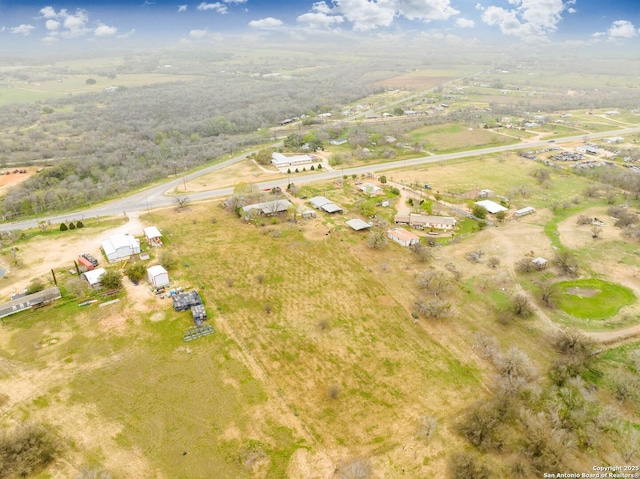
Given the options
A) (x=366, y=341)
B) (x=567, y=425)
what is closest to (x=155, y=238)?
(x=366, y=341)

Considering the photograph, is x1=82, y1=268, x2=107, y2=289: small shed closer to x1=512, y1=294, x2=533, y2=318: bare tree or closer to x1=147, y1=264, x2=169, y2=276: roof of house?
x1=147, y1=264, x2=169, y2=276: roof of house

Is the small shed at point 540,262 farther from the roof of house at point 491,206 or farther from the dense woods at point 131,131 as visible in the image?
the dense woods at point 131,131

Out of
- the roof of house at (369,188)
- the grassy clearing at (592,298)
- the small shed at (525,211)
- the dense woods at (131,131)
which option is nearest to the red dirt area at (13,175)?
the dense woods at (131,131)

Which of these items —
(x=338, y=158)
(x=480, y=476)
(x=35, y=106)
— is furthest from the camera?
(x=35, y=106)

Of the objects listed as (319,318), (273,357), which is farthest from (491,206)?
(273,357)

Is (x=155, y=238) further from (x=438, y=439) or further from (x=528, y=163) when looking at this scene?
(x=528, y=163)

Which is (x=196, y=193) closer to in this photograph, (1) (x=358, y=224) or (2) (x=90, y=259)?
(2) (x=90, y=259)

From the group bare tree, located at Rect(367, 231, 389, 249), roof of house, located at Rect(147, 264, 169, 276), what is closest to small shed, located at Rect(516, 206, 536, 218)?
bare tree, located at Rect(367, 231, 389, 249)
